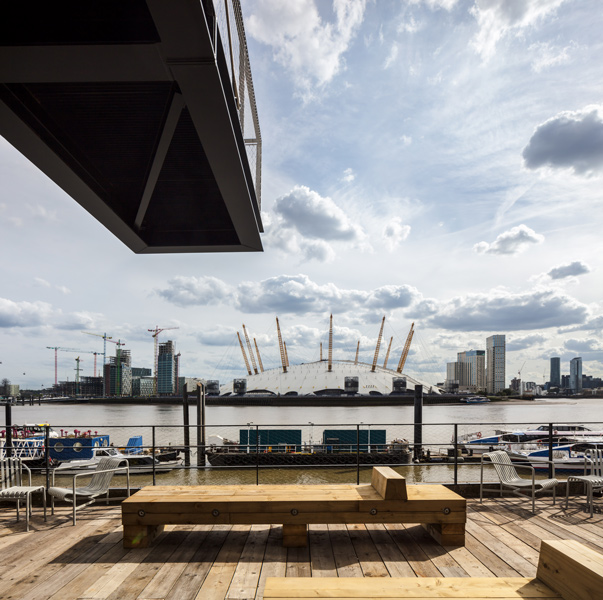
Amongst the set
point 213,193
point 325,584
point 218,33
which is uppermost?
point 218,33

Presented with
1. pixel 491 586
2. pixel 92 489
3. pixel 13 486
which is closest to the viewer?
pixel 491 586

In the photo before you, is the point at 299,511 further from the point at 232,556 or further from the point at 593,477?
the point at 593,477

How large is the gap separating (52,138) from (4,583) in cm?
367

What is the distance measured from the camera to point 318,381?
88.2 meters

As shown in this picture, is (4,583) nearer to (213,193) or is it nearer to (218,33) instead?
(213,193)

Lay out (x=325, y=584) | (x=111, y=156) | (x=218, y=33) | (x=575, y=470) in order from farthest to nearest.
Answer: (x=575, y=470)
(x=111, y=156)
(x=218, y=33)
(x=325, y=584)

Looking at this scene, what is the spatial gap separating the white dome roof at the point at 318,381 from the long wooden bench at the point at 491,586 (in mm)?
81002

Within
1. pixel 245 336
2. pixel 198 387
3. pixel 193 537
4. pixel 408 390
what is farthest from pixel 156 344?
pixel 193 537

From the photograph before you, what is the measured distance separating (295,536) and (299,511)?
0.92 feet

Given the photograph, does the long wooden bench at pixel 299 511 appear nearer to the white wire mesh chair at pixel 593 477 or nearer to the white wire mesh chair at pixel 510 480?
the white wire mesh chair at pixel 510 480

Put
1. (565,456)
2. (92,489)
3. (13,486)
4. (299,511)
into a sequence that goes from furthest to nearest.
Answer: (565,456), (13,486), (92,489), (299,511)

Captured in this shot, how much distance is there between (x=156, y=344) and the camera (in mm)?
147250

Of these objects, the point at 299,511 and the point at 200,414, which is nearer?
the point at 299,511

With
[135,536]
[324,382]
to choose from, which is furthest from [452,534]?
[324,382]
